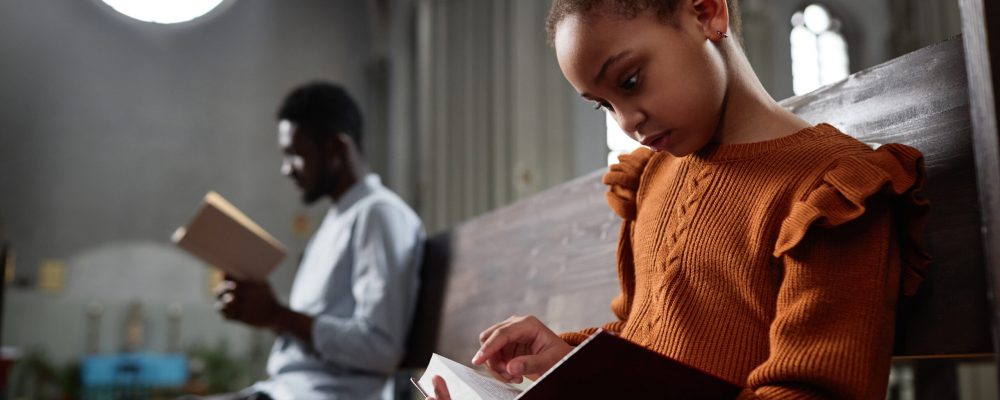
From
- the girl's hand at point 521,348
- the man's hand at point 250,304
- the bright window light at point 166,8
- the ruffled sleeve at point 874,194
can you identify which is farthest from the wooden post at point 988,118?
the bright window light at point 166,8

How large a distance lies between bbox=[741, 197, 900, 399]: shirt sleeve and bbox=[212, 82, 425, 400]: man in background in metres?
1.68

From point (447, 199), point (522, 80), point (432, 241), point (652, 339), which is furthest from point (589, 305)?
point (447, 199)

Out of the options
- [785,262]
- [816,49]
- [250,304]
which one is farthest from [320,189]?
[816,49]

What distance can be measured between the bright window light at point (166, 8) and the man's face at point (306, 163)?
20.0 ft

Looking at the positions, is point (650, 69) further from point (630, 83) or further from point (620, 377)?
point (620, 377)

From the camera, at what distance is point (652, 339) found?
1.19m

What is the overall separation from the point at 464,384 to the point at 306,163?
2.08 m

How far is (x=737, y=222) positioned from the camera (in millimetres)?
1143

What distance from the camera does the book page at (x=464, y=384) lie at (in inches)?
40.4

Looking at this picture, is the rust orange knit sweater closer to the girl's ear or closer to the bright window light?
the girl's ear

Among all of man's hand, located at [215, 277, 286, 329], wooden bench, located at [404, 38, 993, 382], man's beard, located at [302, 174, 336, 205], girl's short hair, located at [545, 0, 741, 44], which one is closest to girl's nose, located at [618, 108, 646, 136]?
girl's short hair, located at [545, 0, 741, 44]

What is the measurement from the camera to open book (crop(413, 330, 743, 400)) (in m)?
0.85

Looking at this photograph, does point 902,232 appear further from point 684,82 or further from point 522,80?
point 522,80

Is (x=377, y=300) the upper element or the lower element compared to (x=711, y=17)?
lower
